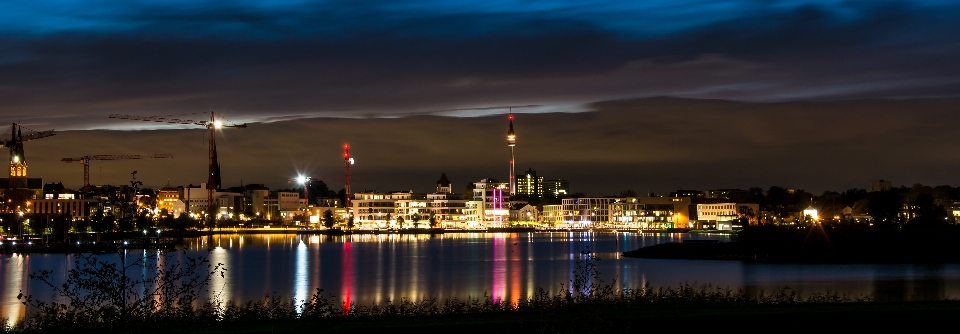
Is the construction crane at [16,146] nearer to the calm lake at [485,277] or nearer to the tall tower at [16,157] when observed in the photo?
the tall tower at [16,157]

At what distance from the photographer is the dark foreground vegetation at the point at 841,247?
257ft

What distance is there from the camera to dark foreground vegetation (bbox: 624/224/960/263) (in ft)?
257

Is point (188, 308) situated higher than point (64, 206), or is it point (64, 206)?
point (64, 206)

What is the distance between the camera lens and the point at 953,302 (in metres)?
31.7

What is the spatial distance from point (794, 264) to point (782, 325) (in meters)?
50.7

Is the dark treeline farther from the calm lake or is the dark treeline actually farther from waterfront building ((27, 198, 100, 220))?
waterfront building ((27, 198, 100, 220))

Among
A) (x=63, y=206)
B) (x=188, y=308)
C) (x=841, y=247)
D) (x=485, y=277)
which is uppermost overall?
(x=63, y=206)

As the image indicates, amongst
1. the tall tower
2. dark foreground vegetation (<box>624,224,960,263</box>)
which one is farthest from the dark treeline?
the tall tower

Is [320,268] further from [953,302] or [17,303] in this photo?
[953,302]

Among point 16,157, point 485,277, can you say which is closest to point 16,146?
point 16,157

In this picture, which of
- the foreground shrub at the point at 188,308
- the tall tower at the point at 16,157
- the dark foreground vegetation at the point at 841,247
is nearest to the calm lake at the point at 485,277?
the dark foreground vegetation at the point at 841,247

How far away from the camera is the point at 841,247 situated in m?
80.7

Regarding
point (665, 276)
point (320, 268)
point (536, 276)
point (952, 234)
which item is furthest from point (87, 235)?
point (952, 234)

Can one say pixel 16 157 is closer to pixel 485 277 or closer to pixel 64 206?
pixel 64 206
